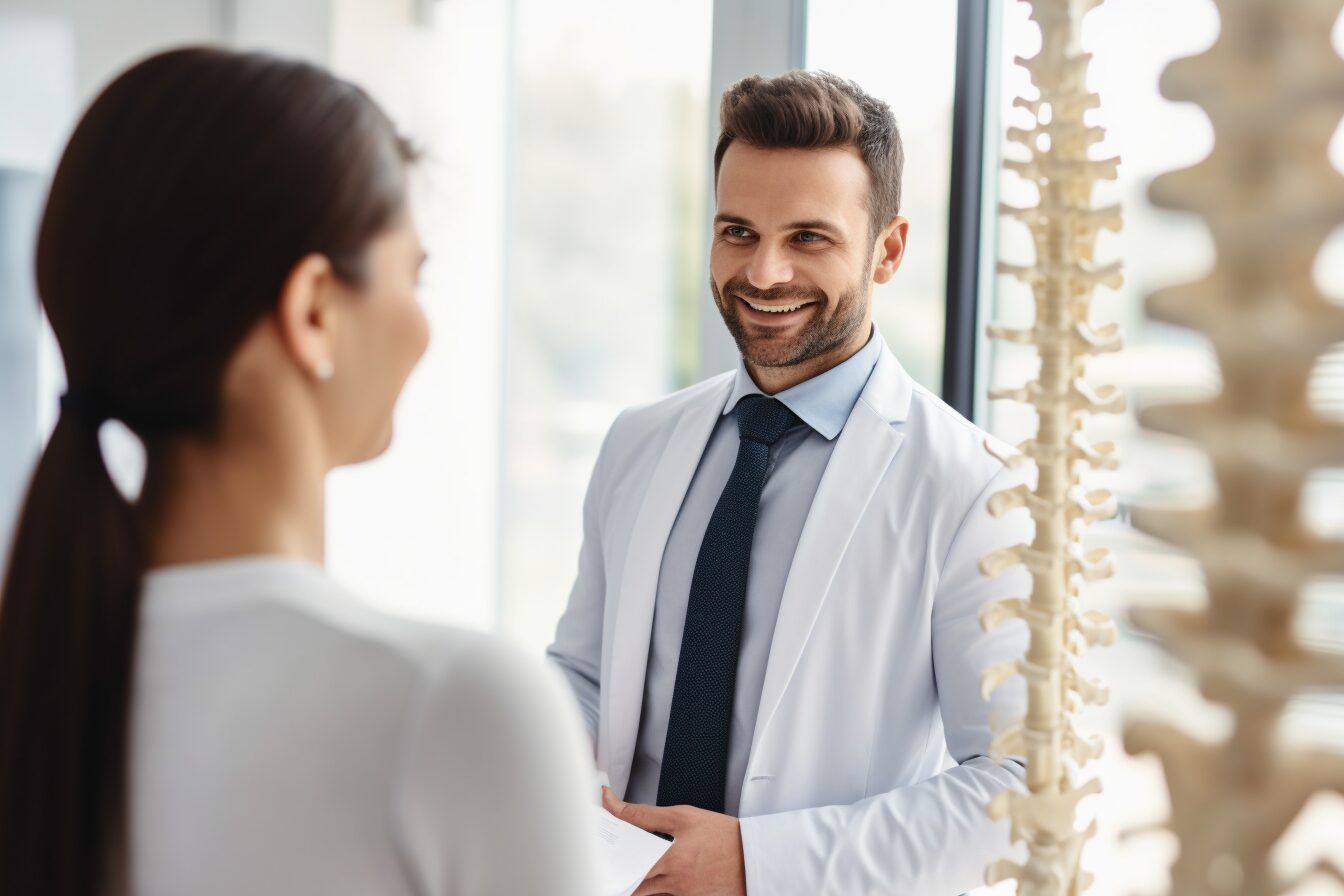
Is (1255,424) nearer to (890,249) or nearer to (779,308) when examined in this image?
(779,308)

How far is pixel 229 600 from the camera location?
2.12 ft

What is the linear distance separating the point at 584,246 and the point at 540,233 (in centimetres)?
18

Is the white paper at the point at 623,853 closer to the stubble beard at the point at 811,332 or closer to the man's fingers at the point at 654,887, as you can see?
the man's fingers at the point at 654,887

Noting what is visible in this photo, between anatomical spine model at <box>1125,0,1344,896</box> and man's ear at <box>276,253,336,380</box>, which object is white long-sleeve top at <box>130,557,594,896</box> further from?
anatomical spine model at <box>1125,0,1344,896</box>

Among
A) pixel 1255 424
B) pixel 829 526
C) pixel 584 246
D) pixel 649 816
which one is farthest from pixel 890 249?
pixel 584 246

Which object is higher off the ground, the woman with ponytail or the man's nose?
the man's nose

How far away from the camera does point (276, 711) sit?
2.05 ft

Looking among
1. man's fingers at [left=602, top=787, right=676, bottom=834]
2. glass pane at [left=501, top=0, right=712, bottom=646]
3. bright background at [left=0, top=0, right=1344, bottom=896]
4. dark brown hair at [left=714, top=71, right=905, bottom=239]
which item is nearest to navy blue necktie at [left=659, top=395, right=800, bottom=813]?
man's fingers at [left=602, top=787, right=676, bottom=834]

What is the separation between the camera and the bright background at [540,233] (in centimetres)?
247

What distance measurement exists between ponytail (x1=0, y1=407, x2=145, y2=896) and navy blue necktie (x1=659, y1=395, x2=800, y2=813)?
113 centimetres

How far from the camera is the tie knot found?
1.85 metres

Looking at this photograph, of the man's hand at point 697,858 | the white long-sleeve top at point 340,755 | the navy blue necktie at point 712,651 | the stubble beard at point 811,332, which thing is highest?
the stubble beard at point 811,332

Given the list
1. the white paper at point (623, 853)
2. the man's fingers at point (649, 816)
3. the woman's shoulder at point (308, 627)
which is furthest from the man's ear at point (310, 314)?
the man's fingers at point (649, 816)

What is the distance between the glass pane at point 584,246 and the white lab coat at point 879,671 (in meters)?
1.66
